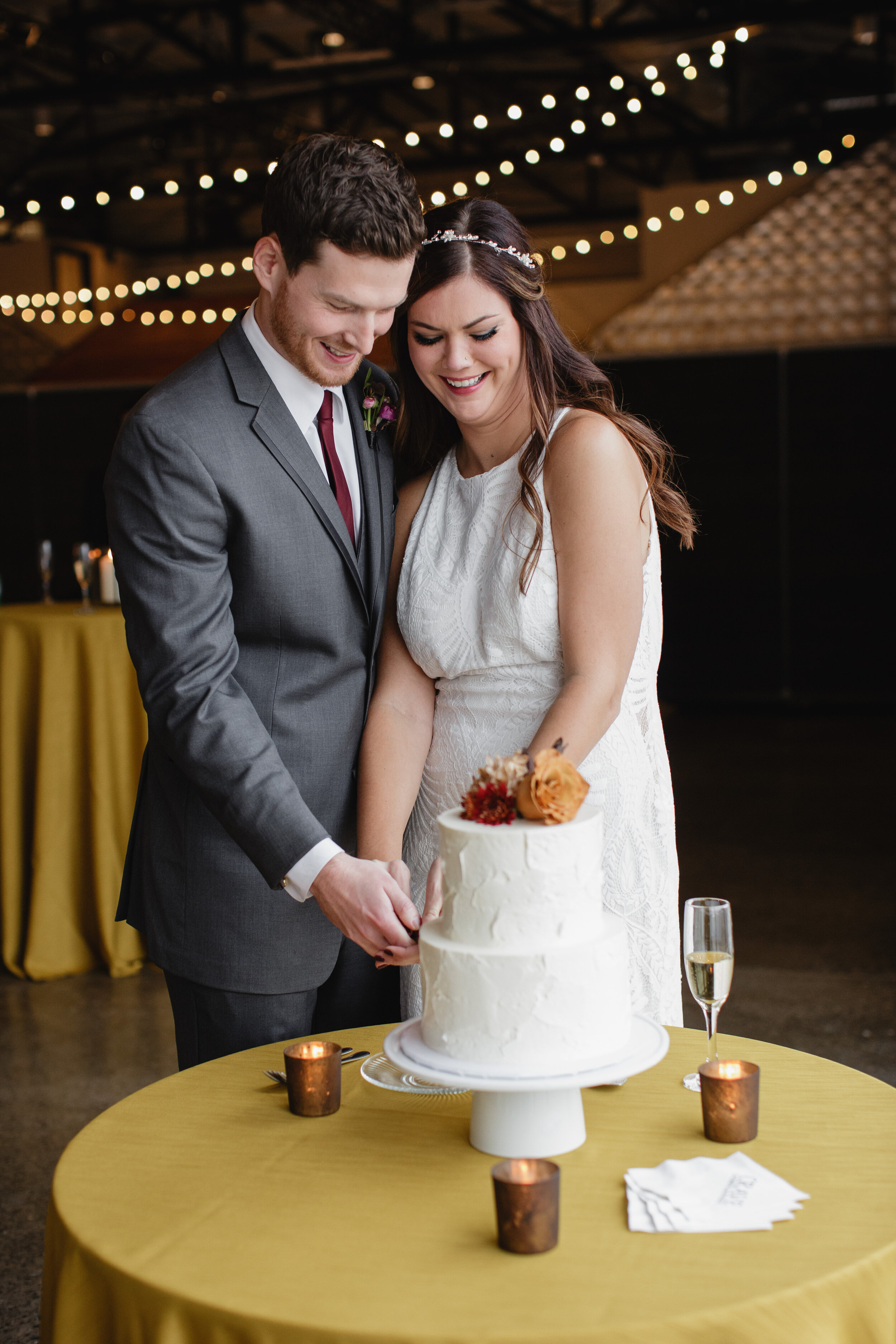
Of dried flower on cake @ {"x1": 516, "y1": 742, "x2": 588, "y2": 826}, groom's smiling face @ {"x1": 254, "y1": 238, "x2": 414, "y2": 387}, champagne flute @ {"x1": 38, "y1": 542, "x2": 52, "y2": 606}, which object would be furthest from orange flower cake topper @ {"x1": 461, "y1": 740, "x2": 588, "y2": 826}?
champagne flute @ {"x1": 38, "y1": 542, "x2": 52, "y2": 606}

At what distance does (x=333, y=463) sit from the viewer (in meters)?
2.03

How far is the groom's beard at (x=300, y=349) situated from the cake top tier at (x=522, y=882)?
85cm

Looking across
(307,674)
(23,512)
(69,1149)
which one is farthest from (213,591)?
(23,512)

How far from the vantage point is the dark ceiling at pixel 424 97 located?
960 cm

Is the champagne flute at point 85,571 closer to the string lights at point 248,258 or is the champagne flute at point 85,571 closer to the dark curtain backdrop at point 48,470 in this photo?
the dark curtain backdrop at point 48,470

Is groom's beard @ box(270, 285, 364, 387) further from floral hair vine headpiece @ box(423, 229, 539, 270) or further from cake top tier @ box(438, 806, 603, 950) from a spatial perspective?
cake top tier @ box(438, 806, 603, 950)

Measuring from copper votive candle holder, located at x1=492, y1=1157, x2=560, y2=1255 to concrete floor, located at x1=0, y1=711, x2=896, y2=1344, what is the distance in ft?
5.47

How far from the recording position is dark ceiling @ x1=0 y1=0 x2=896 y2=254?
9.60 metres

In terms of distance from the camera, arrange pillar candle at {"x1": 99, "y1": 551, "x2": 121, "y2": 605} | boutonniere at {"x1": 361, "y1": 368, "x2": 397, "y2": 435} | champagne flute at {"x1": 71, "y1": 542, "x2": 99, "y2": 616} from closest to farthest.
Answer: boutonniere at {"x1": 361, "y1": 368, "x2": 397, "y2": 435} < champagne flute at {"x1": 71, "y1": 542, "x2": 99, "y2": 616} < pillar candle at {"x1": 99, "y1": 551, "x2": 121, "y2": 605}

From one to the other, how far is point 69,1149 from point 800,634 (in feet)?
26.3

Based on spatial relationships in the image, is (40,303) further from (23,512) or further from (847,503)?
(847,503)

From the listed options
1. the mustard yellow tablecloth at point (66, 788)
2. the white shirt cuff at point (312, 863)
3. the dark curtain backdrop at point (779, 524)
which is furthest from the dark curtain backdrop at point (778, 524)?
the white shirt cuff at point (312, 863)

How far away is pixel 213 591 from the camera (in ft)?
5.96

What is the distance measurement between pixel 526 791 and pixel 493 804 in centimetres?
5
